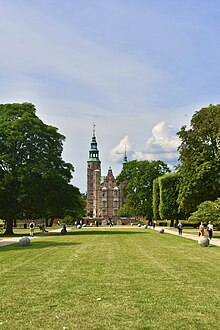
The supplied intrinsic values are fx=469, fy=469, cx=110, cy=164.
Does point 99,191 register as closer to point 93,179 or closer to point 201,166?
point 93,179

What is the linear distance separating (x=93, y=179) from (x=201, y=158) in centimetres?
11535

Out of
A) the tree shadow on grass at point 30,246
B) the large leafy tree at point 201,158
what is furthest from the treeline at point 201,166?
the tree shadow on grass at point 30,246

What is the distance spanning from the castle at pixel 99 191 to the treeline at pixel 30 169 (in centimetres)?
9215

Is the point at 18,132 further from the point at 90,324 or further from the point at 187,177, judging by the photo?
the point at 90,324

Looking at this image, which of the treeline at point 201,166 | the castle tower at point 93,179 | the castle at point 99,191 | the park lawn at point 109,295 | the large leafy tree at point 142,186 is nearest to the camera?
the park lawn at point 109,295

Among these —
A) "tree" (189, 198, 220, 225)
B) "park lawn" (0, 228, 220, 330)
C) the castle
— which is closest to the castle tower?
the castle

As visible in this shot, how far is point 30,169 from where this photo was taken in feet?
150

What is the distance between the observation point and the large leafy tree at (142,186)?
91812 millimetres

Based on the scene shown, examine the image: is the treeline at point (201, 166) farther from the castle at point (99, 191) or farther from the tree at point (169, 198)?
the castle at point (99, 191)

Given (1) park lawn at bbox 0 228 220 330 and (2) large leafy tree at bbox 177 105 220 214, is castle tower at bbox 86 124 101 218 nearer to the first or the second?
(2) large leafy tree at bbox 177 105 220 214

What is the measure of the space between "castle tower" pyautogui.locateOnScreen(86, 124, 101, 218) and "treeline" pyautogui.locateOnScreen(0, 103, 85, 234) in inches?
4074

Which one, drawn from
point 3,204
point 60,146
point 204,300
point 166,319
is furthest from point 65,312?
point 60,146

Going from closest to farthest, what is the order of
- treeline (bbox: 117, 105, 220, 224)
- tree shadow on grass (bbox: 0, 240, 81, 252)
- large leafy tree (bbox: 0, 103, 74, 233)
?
1. tree shadow on grass (bbox: 0, 240, 81, 252)
2. treeline (bbox: 117, 105, 220, 224)
3. large leafy tree (bbox: 0, 103, 74, 233)

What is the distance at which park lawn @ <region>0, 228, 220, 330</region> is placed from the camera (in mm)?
8750
